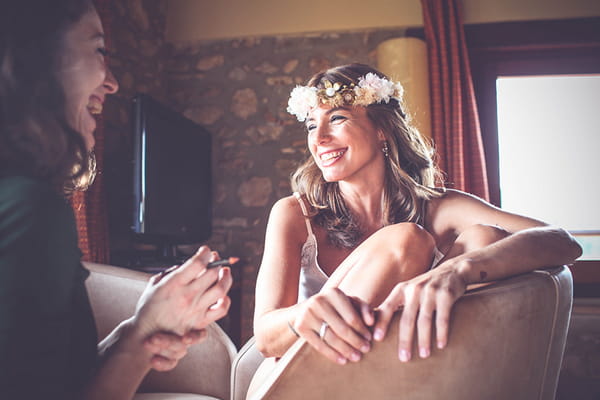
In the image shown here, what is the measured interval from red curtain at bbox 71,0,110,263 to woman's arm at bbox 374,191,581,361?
5.93 feet

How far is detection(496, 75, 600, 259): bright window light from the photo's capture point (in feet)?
10.9

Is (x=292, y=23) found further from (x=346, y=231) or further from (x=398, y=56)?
(x=346, y=231)

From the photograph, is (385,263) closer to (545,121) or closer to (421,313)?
(421,313)

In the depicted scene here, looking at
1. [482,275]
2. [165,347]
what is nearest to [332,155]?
[482,275]

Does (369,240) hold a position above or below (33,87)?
below

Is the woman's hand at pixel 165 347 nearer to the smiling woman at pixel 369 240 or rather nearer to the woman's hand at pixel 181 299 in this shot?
the woman's hand at pixel 181 299

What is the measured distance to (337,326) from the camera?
2.40ft

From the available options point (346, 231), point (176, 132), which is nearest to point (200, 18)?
point (176, 132)

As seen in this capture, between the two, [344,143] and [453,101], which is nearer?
[344,143]

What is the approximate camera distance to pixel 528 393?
2.57 feet

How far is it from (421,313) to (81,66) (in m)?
0.66

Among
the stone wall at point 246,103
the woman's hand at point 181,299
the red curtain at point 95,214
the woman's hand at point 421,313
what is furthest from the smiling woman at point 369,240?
the stone wall at point 246,103

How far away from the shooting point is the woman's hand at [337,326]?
726 millimetres

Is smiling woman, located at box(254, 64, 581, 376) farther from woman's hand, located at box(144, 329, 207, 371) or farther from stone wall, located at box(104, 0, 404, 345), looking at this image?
stone wall, located at box(104, 0, 404, 345)
